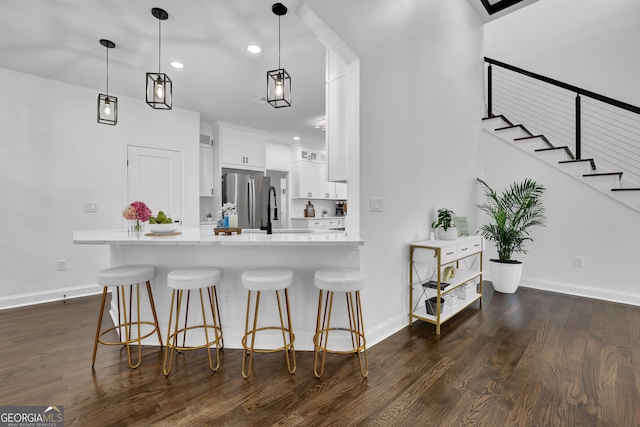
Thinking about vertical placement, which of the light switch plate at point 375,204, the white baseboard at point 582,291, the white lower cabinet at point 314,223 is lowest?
the white baseboard at point 582,291

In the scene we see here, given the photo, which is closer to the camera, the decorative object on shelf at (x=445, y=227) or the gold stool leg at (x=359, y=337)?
the gold stool leg at (x=359, y=337)

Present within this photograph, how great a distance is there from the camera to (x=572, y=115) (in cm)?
441

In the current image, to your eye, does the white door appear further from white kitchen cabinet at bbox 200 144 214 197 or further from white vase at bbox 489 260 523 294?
white vase at bbox 489 260 523 294

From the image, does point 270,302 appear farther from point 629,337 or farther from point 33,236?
point 33,236

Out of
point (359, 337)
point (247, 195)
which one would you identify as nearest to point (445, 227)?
point (359, 337)

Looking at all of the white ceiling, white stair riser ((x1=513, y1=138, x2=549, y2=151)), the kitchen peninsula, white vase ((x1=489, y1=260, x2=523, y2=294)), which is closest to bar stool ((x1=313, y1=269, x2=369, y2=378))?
the kitchen peninsula

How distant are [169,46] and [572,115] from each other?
5.60 meters

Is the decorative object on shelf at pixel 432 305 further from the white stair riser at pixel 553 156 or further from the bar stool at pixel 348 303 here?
the white stair riser at pixel 553 156

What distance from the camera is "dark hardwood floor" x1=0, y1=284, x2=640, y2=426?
1.60m

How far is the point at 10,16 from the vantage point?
2.54m

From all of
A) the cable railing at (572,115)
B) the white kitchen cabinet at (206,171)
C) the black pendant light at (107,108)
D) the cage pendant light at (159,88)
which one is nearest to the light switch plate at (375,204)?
the cage pendant light at (159,88)

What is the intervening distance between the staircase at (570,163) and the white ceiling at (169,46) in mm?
2853

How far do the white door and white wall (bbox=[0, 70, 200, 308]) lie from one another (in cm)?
14

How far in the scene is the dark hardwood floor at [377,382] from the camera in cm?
160
